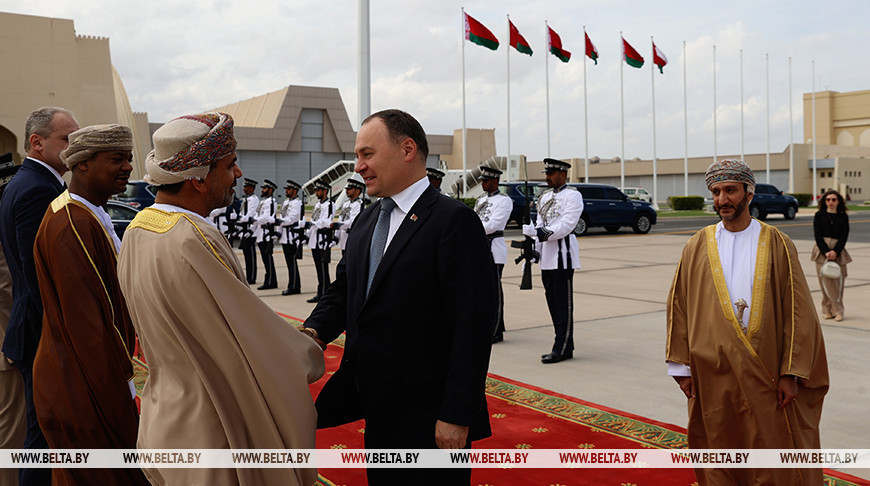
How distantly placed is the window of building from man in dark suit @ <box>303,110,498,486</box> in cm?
5616

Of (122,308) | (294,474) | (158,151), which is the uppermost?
(158,151)

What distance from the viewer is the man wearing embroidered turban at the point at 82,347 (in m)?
2.63

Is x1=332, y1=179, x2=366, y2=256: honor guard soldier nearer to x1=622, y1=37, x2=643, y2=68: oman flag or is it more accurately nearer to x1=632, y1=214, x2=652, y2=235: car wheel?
x1=632, y1=214, x2=652, y2=235: car wheel

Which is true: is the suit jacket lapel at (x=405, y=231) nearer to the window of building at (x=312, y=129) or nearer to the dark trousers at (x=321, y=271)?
the dark trousers at (x=321, y=271)

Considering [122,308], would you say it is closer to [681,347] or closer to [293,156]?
[681,347]

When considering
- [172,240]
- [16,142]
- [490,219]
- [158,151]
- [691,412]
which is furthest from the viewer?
[16,142]

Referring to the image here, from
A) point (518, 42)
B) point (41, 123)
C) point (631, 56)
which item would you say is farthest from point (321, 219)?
point (631, 56)

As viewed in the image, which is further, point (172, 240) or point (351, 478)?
point (351, 478)

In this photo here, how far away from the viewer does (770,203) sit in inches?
1264

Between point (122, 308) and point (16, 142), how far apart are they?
36.5 m

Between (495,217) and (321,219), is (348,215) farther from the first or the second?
(495,217)

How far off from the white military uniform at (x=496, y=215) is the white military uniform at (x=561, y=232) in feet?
2.75

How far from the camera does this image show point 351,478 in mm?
3922

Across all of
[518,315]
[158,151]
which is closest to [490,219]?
[518,315]
